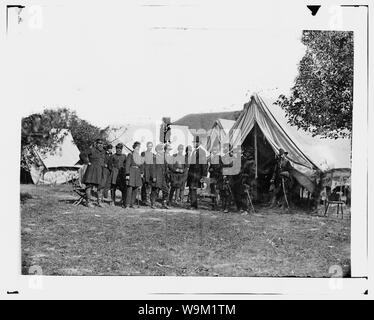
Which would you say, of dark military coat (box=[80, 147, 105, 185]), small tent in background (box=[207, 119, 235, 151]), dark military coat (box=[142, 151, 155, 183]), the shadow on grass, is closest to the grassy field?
the shadow on grass

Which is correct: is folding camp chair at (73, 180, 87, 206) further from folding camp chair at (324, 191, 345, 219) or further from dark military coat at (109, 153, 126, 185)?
folding camp chair at (324, 191, 345, 219)

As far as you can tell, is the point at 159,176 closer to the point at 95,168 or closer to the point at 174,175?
the point at 174,175

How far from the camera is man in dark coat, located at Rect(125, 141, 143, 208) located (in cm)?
551

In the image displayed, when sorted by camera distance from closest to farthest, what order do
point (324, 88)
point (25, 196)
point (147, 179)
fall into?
point (25, 196), point (324, 88), point (147, 179)

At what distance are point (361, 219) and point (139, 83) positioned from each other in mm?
2824

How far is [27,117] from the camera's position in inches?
208

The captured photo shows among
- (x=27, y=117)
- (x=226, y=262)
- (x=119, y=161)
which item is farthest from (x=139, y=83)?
(x=226, y=262)

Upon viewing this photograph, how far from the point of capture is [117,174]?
219 inches

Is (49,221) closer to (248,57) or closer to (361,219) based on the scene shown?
(248,57)

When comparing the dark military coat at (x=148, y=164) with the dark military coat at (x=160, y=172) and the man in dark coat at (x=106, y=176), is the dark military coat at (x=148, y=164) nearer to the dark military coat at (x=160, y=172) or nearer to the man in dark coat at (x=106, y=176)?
the dark military coat at (x=160, y=172)

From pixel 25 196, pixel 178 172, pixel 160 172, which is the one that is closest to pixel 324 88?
pixel 178 172

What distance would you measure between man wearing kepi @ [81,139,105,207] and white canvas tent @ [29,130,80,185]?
0.11m

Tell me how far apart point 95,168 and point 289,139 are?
2213mm

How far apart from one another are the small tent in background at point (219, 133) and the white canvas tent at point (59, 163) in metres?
1.50
